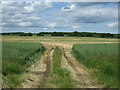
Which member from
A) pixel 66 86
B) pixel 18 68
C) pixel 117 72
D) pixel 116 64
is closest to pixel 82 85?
pixel 66 86

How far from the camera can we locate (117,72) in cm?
1281

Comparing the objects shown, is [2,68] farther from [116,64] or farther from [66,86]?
[116,64]

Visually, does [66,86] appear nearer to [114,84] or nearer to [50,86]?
[50,86]

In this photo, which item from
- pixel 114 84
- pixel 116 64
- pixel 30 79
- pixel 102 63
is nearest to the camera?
pixel 114 84

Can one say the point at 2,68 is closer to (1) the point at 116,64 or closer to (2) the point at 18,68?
(2) the point at 18,68

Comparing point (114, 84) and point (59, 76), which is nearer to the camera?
point (114, 84)

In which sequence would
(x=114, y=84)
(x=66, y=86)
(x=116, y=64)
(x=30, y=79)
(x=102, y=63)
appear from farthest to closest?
(x=102, y=63) → (x=116, y=64) → (x=30, y=79) → (x=114, y=84) → (x=66, y=86)

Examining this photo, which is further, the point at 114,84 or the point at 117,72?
the point at 117,72

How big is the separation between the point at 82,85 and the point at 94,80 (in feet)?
4.79

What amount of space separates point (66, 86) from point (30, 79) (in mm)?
2738

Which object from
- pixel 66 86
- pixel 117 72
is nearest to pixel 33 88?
pixel 66 86

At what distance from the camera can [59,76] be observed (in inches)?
515

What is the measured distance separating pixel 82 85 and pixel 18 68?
14.2ft

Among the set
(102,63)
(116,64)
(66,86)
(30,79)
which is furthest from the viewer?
(102,63)
